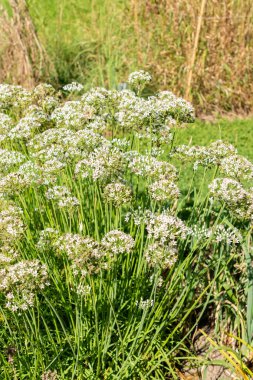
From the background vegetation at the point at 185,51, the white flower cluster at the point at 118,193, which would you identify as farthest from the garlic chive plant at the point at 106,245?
the background vegetation at the point at 185,51

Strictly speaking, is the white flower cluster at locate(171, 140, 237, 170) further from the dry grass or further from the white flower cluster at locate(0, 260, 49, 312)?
the dry grass

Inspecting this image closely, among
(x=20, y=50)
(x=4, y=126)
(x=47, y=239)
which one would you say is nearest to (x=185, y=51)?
(x=20, y=50)

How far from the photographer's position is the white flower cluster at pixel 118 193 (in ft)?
9.24

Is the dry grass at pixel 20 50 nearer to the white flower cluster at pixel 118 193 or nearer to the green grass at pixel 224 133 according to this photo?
the green grass at pixel 224 133

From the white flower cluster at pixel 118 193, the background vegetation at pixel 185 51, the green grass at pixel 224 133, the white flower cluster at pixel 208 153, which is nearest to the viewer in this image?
the white flower cluster at pixel 118 193

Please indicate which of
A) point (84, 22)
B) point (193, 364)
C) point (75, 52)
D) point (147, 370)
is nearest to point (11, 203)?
point (147, 370)

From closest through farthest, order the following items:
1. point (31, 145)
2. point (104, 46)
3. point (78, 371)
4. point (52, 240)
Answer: point (52, 240) → point (78, 371) → point (31, 145) → point (104, 46)

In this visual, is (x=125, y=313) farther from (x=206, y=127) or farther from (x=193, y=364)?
(x=206, y=127)

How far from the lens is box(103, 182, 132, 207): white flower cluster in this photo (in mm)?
→ 2816

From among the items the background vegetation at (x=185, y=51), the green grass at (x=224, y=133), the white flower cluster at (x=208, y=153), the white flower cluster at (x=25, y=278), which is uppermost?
the white flower cluster at (x=208, y=153)

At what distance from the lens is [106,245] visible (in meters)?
2.62

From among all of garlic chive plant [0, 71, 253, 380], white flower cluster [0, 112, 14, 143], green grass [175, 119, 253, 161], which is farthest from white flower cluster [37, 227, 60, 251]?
green grass [175, 119, 253, 161]

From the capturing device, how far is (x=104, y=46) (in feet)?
27.9

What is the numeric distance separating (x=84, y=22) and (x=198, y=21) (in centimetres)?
335
